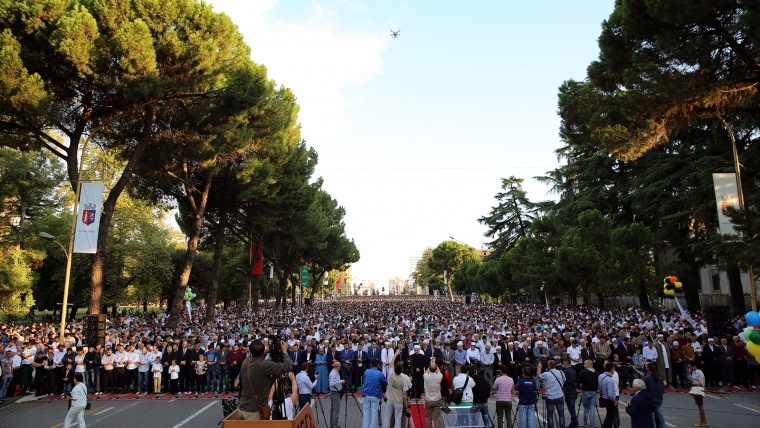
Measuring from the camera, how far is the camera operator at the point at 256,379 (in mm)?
5586

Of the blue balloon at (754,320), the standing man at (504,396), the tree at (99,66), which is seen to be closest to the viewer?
the standing man at (504,396)

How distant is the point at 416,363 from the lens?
10414 mm

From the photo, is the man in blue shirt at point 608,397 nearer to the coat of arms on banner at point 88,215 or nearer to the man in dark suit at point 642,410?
the man in dark suit at point 642,410

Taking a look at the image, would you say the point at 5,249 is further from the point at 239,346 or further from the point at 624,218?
the point at 624,218

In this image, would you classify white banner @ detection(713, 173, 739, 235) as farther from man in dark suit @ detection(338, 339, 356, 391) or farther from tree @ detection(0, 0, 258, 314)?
tree @ detection(0, 0, 258, 314)

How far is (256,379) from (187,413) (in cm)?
686

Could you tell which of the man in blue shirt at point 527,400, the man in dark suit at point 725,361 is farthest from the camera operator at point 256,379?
the man in dark suit at point 725,361

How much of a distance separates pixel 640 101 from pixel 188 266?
19965 mm

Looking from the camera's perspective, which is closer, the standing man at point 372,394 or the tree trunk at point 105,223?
the standing man at point 372,394

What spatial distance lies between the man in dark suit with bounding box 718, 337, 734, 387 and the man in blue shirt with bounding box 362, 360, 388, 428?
1022 cm

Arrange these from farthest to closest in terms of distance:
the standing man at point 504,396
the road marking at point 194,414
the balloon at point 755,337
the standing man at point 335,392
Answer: the road marking at point 194,414
the balloon at point 755,337
the standing man at point 335,392
the standing man at point 504,396

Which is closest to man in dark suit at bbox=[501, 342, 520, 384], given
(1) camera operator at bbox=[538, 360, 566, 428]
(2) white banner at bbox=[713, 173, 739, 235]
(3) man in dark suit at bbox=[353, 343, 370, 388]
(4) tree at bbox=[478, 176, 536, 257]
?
(3) man in dark suit at bbox=[353, 343, 370, 388]

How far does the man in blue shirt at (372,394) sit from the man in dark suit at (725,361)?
33.5ft

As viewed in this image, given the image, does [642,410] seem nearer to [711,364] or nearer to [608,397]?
[608,397]
